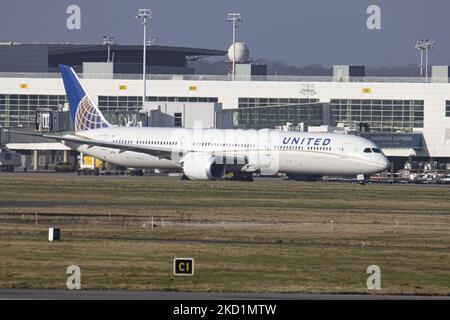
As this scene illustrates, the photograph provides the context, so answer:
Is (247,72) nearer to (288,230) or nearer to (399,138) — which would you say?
(399,138)

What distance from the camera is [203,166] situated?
9894cm

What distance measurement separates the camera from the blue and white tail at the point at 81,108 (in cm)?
11406

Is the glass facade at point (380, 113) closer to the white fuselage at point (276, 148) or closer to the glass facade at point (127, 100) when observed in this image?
the glass facade at point (127, 100)

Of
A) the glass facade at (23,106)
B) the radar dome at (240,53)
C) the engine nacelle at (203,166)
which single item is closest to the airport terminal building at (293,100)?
the glass facade at (23,106)

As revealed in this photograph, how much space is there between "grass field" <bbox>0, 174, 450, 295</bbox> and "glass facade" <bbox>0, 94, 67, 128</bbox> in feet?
240

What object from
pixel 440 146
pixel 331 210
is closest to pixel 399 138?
pixel 440 146

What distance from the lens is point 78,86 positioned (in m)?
118

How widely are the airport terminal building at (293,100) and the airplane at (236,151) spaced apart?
103ft

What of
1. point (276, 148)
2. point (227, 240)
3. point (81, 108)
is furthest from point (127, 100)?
point (227, 240)

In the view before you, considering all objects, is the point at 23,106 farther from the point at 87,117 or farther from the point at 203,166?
the point at 203,166

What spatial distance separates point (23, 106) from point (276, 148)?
6563cm

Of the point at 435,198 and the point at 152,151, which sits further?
the point at 152,151

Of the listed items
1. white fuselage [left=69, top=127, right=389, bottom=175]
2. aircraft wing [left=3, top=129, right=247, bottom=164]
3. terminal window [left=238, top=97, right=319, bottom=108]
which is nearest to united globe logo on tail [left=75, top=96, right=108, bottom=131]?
white fuselage [left=69, top=127, right=389, bottom=175]
